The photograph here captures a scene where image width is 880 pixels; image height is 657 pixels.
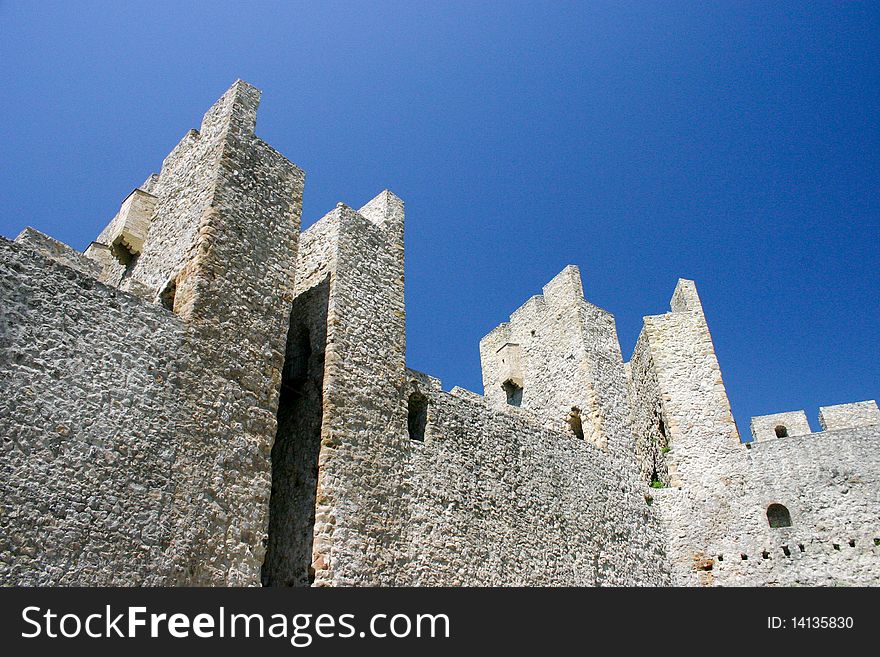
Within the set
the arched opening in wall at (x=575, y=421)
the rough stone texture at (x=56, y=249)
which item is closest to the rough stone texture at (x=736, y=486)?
the arched opening in wall at (x=575, y=421)

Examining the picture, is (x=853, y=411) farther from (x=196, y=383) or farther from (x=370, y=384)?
(x=196, y=383)

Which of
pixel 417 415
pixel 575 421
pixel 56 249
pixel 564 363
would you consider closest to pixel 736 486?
pixel 575 421

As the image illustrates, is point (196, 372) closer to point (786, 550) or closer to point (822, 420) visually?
point (786, 550)

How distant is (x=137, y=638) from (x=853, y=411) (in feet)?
78.2

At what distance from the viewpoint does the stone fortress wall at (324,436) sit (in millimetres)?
7086

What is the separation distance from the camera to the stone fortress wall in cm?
709

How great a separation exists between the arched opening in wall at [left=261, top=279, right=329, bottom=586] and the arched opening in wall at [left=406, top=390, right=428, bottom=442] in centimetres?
197

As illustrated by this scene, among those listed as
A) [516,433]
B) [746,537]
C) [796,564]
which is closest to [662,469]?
[746,537]

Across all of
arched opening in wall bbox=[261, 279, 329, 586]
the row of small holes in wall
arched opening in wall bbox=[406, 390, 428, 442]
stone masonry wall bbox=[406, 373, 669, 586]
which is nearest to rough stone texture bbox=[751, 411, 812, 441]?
the row of small holes in wall

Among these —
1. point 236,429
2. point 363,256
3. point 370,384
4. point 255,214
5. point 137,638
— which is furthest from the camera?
point 363,256

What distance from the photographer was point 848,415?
74.2ft

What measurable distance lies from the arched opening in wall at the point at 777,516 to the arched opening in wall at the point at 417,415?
330 inches

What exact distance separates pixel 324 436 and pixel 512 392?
10.9 meters

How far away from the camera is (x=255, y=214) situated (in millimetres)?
10102
